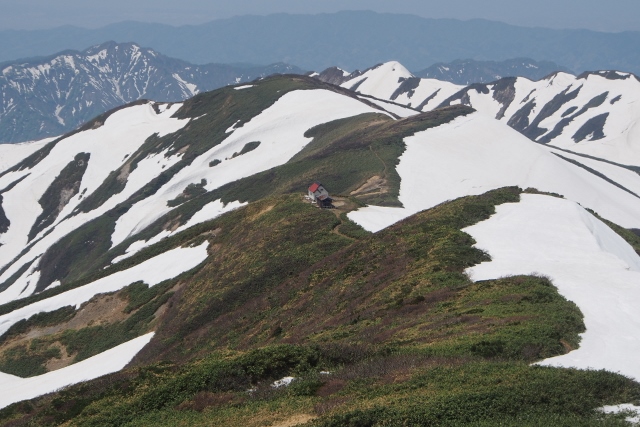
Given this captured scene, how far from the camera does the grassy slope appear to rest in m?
17.9

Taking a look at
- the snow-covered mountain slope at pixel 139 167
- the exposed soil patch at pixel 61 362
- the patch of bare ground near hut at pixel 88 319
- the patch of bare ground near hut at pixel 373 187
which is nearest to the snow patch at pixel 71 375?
the exposed soil patch at pixel 61 362

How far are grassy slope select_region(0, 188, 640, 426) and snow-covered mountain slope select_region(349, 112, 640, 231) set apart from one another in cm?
2981

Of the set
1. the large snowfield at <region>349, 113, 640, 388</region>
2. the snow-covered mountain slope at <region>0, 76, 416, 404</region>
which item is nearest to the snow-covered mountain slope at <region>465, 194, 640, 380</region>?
the large snowfield at <region>349, 113, 640, 388</region>

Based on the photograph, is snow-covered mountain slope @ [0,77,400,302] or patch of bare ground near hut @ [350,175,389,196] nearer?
patch of bare ground near hut @ [350,175,389,196]

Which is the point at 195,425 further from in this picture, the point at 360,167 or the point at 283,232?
the point at 360,167

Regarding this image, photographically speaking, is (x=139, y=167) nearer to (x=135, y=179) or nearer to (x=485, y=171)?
(x=135, y=179)

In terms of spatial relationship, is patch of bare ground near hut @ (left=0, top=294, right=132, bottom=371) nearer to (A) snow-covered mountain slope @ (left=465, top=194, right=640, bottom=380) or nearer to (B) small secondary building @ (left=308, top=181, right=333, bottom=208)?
(B) small secondary building @ (left=308, top=181, right=333, bottom=208)

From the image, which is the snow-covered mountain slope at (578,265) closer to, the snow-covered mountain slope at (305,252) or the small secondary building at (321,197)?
the snow-covered mountain slope at (305,252)

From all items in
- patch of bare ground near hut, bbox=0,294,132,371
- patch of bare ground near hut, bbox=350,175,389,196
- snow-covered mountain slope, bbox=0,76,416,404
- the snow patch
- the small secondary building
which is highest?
snow-covered mountain slope, bbox=0,76,416,404

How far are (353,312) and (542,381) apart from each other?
55.0 ft

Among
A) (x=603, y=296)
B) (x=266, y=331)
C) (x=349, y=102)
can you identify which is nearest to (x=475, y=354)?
(x=603, y=296)

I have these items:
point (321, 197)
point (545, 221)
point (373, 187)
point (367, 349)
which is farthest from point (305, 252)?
point (373, 187)

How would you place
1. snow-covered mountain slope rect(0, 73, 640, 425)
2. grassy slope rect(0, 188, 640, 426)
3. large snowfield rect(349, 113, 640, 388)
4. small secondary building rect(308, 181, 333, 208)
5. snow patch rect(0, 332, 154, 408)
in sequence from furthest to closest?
1. small secondary building rect(308, 181, 333, 208)
2. snow patch rect(0, 332, 154, 408)
3. snow-covered mountain slope rect(0, 73, 640, 425)
4. large snowfield rect(349, 113, 640, 388)
5. grassy slope rect(0, 188, 640, 426)

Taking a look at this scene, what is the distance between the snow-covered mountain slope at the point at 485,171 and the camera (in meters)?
82.9
